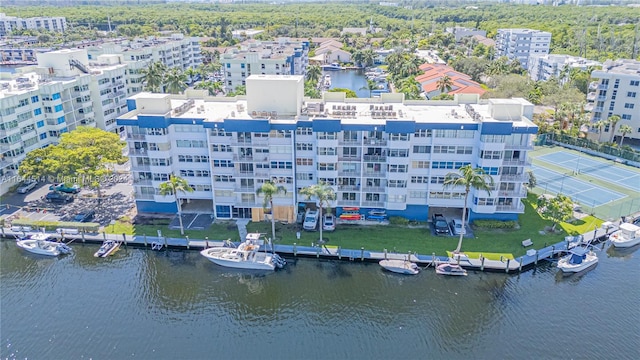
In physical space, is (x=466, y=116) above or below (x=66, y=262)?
above

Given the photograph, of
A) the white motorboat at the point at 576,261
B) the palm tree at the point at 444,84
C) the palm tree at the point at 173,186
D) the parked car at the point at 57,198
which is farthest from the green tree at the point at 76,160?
the palm tree at the point at 444,84

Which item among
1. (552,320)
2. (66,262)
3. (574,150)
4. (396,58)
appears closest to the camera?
(552,320)

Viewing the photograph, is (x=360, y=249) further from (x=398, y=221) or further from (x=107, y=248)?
(x=107, y=248)

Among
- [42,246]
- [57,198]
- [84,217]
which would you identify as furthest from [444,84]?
[42,246]

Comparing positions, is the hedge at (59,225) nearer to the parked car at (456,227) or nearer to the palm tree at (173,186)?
the palm tree at (173,186)

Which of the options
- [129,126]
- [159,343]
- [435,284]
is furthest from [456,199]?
[129,126]

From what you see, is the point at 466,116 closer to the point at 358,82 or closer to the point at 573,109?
the point at 573,109

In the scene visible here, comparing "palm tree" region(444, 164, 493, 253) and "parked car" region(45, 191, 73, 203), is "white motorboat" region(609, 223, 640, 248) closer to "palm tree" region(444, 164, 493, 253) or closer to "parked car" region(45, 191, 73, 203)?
"palm tree" region(444, 164, 493, 253)

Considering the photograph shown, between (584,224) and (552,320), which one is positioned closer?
(552,320)
